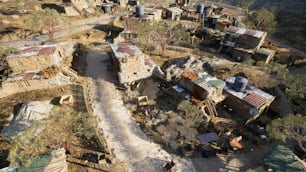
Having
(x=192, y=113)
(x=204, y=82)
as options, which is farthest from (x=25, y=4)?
(x=192, y=113)

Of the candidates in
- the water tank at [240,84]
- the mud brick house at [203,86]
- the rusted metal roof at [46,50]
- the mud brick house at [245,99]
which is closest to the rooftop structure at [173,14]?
the mud brick house at [203,86]

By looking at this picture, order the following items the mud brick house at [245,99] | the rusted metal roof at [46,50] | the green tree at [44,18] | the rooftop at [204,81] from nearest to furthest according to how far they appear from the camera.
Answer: the mud brick house at [245,99], the rooftop at [204,81], the rusted metal roof at [46,50], the green tree at [44,18]

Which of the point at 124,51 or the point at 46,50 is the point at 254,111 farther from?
the point at 46,50

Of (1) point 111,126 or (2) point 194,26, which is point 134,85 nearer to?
(1) point 111,126

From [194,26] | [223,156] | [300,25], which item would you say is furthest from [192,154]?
[300,25]

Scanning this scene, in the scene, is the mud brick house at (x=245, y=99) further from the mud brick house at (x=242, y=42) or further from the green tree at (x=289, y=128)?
the mud brick house at (x=242, y=42)
